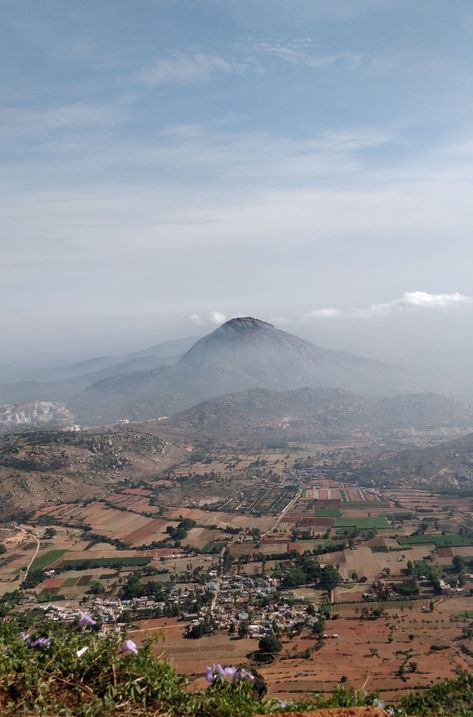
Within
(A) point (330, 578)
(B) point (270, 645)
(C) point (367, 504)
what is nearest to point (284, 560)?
(A) point (330, 578)

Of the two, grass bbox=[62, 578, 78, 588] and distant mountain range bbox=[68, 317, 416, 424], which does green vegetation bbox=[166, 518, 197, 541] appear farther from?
distant mountain range bbox=[68, 317, 416, 424]

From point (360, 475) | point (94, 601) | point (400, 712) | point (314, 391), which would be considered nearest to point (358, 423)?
point (314, 391)

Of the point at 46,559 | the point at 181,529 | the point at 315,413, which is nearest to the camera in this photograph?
the point at 46,559

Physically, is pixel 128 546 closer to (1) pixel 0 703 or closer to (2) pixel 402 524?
(2) pixel 402 524

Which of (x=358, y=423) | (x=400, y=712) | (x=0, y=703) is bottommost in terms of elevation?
(x=358, y=423)

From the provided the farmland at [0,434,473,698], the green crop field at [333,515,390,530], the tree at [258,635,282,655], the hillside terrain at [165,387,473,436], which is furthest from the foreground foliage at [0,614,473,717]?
the hillside terrain at [165,387,473,436]

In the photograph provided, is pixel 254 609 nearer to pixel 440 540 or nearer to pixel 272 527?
pixel 272 527
